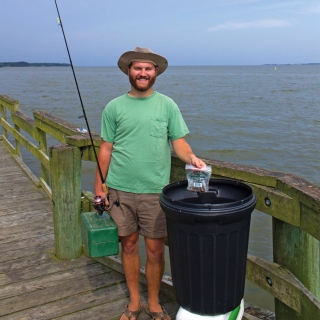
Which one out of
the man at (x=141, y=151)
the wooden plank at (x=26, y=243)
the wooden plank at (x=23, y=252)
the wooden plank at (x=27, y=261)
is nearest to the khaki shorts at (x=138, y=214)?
the man at (x=141, y=151)

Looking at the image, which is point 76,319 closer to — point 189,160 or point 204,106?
point 189,160

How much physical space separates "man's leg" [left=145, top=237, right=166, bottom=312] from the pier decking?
13 centimetres

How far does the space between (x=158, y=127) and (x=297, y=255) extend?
1032 millimetres

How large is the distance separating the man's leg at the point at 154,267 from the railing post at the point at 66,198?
1.00 metres

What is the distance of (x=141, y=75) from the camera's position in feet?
8.71

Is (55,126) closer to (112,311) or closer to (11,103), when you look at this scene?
(112,311)

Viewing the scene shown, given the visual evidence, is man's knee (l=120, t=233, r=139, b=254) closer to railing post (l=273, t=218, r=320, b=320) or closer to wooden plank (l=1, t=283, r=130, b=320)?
wooden plank (l=1, t=283, r=130, b=320)

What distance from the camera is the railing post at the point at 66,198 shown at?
3529 mm

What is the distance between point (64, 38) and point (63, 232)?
4.95 ft

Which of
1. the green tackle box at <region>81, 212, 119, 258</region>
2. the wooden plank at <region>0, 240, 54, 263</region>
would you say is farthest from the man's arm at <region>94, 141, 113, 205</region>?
the wooden plank at <region>0, 240, 54, 263</region>

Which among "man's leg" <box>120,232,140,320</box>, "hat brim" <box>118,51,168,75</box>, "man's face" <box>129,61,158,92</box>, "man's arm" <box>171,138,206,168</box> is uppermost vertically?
"hat brim" <box>118,51,168,75</box>

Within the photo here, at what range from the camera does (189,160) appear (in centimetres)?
273

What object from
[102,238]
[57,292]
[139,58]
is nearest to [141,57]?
A: [139,58]

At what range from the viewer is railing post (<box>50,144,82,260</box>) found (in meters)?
3.53
